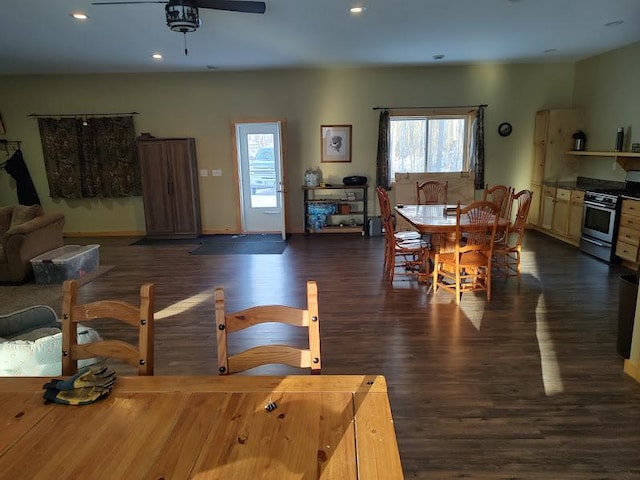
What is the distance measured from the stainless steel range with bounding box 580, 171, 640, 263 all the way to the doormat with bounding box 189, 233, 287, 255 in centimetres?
431

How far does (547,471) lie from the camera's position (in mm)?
1958

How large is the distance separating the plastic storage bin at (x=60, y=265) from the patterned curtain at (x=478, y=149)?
6198mm

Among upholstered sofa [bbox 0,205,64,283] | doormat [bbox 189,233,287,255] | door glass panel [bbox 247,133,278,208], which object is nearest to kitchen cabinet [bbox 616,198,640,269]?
→ doormat [bbox 189,233,287,255]

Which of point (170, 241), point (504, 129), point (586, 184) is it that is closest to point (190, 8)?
point (170, 241)

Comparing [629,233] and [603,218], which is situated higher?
[603,218]

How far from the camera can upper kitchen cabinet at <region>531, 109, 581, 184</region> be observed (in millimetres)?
6855

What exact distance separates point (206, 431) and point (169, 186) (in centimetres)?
670

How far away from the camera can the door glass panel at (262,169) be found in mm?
7551

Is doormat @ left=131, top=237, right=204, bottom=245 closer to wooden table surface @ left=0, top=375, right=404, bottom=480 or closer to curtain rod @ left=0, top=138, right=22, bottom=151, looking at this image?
curtain rod @ left=0, top=138, right=22, bottom=151

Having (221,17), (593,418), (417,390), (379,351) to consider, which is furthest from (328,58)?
(593,418)

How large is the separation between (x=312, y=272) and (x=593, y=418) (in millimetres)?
3380

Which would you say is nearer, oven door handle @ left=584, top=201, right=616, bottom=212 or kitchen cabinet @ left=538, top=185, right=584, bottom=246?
oven door handle @ left=584, top=201, right=616, bottom=212

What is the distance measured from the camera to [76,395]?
1284 millimetres

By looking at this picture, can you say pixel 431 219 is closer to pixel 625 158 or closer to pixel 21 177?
pixel 625 158
